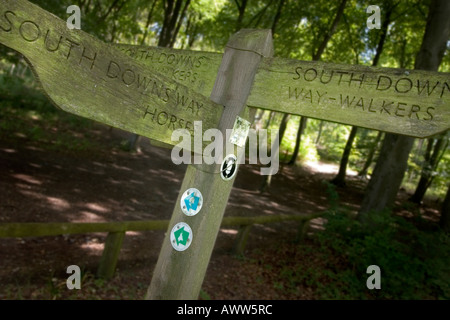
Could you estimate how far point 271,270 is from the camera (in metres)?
5.45

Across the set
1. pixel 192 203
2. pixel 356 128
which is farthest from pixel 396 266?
pixel 356 128

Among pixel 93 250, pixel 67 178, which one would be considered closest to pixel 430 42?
pixel 93 250

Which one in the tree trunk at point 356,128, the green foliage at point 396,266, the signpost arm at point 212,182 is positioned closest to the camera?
the signpost arm at point 212,182

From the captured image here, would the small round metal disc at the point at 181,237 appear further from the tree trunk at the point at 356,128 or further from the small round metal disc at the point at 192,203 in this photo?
the tree trunk at the point at 356,128

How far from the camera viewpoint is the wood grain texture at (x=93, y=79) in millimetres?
868

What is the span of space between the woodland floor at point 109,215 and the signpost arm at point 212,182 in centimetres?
256

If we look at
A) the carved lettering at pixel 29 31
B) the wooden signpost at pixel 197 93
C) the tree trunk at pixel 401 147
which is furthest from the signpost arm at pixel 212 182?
the tree trunk at pixel 401 147

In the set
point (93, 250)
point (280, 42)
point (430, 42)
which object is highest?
point (280, 42)

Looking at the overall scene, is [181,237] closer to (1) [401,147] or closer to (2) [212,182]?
(2) [212,182]

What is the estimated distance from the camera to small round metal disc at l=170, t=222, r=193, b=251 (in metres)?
1.63

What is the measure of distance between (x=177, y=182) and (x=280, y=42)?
8435 millimetres

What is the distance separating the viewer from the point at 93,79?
3.45 feet

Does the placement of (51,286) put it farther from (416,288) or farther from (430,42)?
(430,42)

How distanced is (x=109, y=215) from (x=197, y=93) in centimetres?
581
